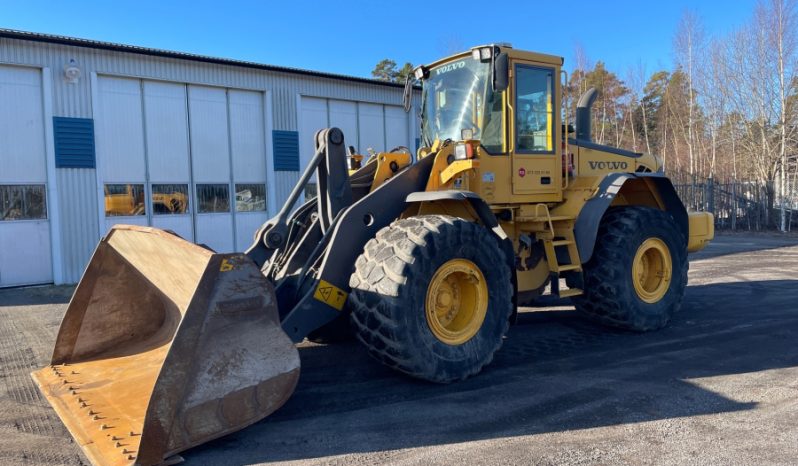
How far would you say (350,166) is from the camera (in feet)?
22.3

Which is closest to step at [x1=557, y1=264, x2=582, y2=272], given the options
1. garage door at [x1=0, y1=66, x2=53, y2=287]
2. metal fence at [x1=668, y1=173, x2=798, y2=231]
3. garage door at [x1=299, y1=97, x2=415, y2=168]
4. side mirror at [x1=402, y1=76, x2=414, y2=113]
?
side mirror at [x1=402, y1=76, x2=414, y2=113]

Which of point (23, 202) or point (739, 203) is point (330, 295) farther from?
point (739, 203)

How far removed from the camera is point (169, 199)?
46.5 feet

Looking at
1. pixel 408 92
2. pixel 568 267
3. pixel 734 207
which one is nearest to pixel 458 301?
pixel 568 267

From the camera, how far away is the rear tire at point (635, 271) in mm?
6418

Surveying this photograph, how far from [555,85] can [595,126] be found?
132 feet

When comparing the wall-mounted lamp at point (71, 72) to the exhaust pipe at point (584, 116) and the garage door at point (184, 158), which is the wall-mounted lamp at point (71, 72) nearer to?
the garage door at point (184, 158)

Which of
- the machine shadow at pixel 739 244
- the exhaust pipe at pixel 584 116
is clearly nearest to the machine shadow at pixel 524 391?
the exhaust pipe at pixel 584 116

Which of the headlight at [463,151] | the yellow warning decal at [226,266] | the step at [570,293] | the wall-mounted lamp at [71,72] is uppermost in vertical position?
the wall-mounted lamp at [71,72]

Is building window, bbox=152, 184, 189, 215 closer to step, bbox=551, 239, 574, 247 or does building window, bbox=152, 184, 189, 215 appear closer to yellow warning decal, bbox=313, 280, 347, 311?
yellow warning decal, bbox=313, 280, 347, 311

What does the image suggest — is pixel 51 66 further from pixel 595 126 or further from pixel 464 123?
pixel 595 126

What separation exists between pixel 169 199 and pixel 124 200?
1047mm

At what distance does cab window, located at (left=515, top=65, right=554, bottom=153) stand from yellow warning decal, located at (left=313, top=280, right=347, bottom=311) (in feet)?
8.40

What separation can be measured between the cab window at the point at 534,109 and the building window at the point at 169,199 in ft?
34.5
